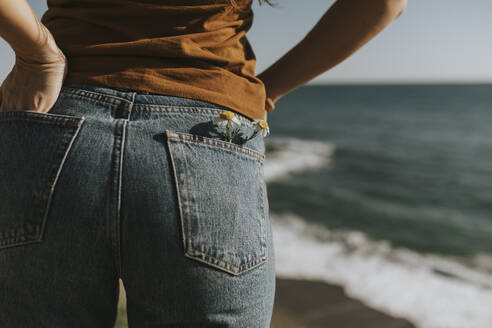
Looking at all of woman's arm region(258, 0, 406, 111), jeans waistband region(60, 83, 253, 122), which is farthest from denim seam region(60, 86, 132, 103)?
woman's arm region(258, 0, 406, 111)

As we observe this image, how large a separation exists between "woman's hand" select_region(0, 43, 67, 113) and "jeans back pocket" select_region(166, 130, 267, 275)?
29 centimetres

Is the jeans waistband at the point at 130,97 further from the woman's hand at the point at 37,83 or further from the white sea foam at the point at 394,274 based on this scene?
the white sea foam at the point at 394,274

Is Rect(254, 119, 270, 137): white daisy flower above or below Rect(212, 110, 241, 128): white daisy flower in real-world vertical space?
below

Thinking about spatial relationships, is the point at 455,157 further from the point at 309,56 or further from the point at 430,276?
the point at 309,56

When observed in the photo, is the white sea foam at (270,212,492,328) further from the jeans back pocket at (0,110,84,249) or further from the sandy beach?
the jeans back pocket at (0,110,84,249)

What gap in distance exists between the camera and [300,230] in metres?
10.8

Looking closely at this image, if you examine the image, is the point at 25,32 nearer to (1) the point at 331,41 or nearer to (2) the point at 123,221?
(2) the point at 123,221

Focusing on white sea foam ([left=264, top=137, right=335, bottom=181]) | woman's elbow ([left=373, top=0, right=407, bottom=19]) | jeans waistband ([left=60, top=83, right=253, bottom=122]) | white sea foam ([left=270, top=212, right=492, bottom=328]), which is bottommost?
white sea foam ([left=270, top=212, right=492, bottom=328])

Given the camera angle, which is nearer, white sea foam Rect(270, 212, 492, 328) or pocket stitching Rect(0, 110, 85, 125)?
pocket stitching Rect(0, 110, 85, 125)

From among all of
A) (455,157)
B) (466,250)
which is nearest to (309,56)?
(466,250)

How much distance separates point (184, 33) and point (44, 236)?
54cm

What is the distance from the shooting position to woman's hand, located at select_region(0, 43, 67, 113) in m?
0.86

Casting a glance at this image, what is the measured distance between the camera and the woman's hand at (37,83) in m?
0.86

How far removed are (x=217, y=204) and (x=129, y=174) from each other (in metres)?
0.18
